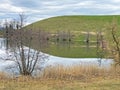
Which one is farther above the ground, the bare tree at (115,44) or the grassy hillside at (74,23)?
the bare tree at (115,44)

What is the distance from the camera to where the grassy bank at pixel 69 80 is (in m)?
19.7

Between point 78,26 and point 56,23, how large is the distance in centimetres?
1156

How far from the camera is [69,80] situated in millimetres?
23312

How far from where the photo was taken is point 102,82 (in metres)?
22.0

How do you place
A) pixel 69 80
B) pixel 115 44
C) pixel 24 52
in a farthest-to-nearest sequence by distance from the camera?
pixel 24 52
pixel 69 80
pixel 115 44

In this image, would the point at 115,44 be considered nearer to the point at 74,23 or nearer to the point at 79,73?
the point at 79,73

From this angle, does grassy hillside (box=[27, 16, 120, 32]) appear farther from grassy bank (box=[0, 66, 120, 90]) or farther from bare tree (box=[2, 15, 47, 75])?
grassy bank (box=[0, 66, 120, 90])

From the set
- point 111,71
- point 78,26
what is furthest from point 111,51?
point 78,26

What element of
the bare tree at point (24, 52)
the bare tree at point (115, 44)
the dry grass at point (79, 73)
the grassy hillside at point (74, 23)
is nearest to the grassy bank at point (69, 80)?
Result: the dry grass at point (79, 73)

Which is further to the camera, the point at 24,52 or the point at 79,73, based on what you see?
the point at 24,52

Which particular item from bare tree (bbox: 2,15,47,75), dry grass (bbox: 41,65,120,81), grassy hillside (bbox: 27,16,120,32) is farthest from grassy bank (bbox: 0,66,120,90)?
grassy hillside (bbox: 27,16,120,32)

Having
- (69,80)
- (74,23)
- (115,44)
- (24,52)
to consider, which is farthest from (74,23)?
(69,80)

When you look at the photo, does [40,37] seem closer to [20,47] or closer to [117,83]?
[20,47]

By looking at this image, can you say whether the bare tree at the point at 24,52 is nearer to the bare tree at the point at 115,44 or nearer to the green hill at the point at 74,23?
the bare tree at the point at 115,44
